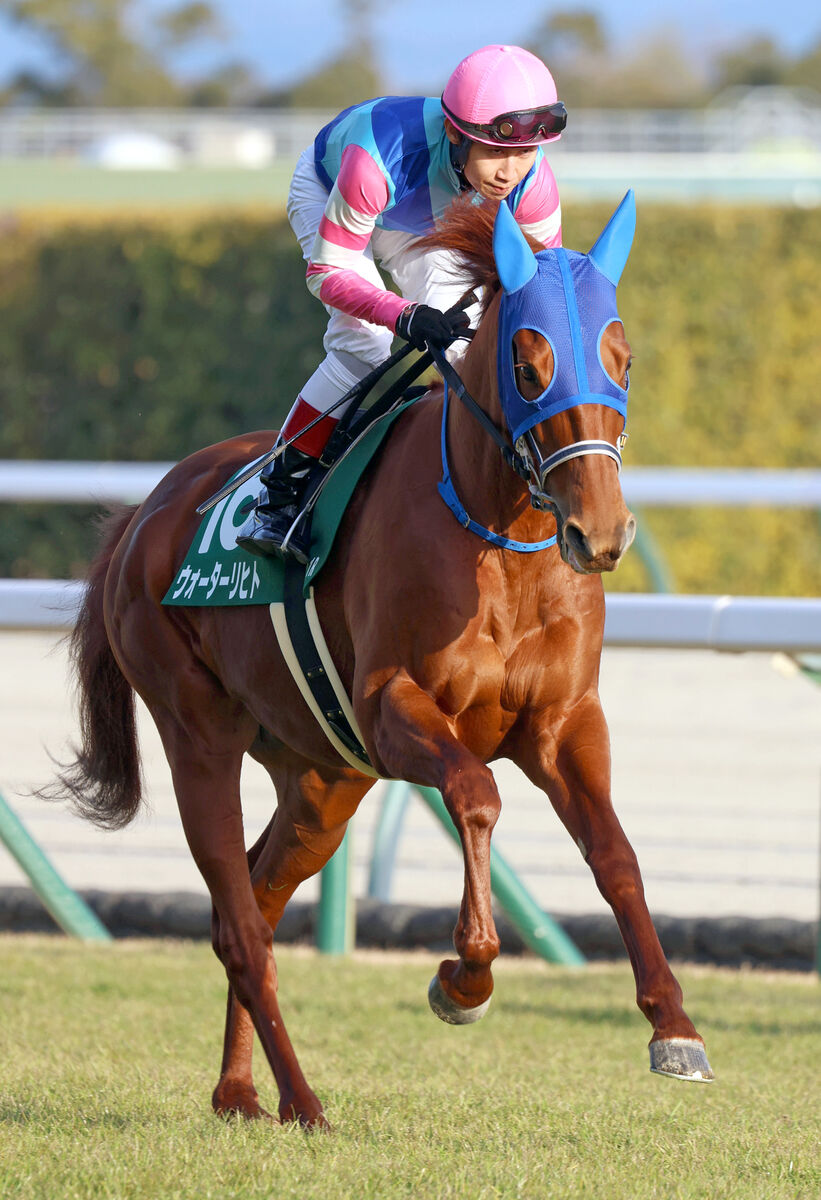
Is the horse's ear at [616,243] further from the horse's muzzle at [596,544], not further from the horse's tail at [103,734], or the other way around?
the horse's tail at [103,734]

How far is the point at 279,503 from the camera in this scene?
12.2ft

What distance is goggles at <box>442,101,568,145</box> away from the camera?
3.38m

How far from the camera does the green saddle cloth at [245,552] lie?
357cm

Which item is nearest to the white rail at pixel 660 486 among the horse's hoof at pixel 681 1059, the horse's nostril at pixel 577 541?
the horse's nostril at pixel 577 541

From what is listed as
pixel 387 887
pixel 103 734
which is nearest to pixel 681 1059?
pixel 103 734

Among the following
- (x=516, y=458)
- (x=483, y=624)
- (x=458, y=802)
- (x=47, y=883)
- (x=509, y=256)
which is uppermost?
(x=509, y=256)

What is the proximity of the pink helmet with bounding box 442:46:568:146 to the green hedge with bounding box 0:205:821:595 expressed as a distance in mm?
9427

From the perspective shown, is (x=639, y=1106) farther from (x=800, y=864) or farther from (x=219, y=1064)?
(x=800, y=864)

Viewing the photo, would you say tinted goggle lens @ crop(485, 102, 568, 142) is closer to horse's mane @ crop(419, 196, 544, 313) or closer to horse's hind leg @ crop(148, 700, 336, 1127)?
horse's mane @ crop(419, 196, 544, 313)

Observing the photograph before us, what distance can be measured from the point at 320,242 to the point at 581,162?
79.2ft

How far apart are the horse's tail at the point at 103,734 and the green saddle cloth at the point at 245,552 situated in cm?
54

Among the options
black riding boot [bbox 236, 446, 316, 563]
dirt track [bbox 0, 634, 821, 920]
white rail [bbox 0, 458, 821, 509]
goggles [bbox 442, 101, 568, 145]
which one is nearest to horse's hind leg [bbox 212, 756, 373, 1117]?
black riding boot [bbox 236, 446, 316, 563]

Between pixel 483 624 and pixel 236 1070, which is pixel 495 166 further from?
pixel 236 1070

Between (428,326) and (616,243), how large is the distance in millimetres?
397
